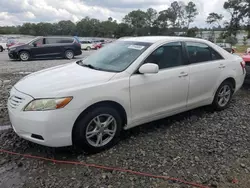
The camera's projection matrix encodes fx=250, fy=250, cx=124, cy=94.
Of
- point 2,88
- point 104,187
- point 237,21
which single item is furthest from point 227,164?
point 237,21

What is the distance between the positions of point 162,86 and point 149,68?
45cm

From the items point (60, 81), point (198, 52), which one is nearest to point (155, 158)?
point (60, 81)

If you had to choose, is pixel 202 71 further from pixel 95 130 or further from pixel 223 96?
pixel 95 130

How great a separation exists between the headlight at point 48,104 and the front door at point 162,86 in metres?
0.96

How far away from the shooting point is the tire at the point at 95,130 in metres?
3.14

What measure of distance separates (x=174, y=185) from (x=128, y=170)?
0.57m

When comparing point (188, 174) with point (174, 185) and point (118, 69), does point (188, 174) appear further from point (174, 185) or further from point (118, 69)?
point (118, 69)

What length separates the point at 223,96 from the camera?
4926mm

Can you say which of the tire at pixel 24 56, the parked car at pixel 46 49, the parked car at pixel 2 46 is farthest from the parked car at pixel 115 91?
the parked car at pixel 2 46

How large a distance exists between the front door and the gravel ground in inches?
15.8

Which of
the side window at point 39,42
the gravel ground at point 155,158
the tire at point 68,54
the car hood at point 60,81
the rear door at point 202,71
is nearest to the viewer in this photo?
the gravel ground at point 155,158

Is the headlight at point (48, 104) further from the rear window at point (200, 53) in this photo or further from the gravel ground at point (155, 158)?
the rear window at point (200, 53)

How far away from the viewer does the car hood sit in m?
3.07

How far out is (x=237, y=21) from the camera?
207 feet
